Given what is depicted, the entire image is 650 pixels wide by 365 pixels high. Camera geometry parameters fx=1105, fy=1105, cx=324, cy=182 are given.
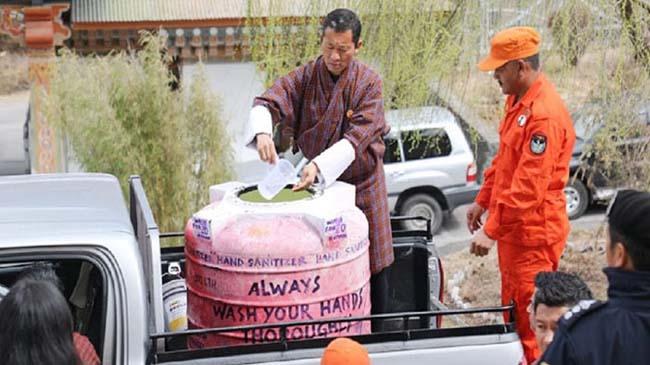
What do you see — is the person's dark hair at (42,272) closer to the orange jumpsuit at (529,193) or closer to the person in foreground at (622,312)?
the person in foreground at (622,312)

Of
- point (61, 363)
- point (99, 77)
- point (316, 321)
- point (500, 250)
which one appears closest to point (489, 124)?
point (99, 77)

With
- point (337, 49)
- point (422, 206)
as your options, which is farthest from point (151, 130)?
point (337, 49)

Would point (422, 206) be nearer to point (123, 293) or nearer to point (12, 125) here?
point (12, 125)

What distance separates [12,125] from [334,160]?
1481 cm

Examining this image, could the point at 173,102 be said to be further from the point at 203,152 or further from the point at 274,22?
the point at 274,22

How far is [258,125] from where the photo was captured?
401 centimetres

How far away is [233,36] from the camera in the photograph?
1299 centimetres

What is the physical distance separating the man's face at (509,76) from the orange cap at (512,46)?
30 millimetres

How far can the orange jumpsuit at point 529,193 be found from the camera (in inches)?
178

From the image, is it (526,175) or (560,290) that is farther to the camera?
(526,175)

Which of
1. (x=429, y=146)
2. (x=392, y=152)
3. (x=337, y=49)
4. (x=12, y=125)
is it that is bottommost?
(x=12, y=125)

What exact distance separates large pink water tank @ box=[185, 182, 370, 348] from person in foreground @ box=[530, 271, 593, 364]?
0.73 meters

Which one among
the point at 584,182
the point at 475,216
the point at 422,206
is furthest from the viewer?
the point at 584,182

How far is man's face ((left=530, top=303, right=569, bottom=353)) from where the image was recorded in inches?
154
